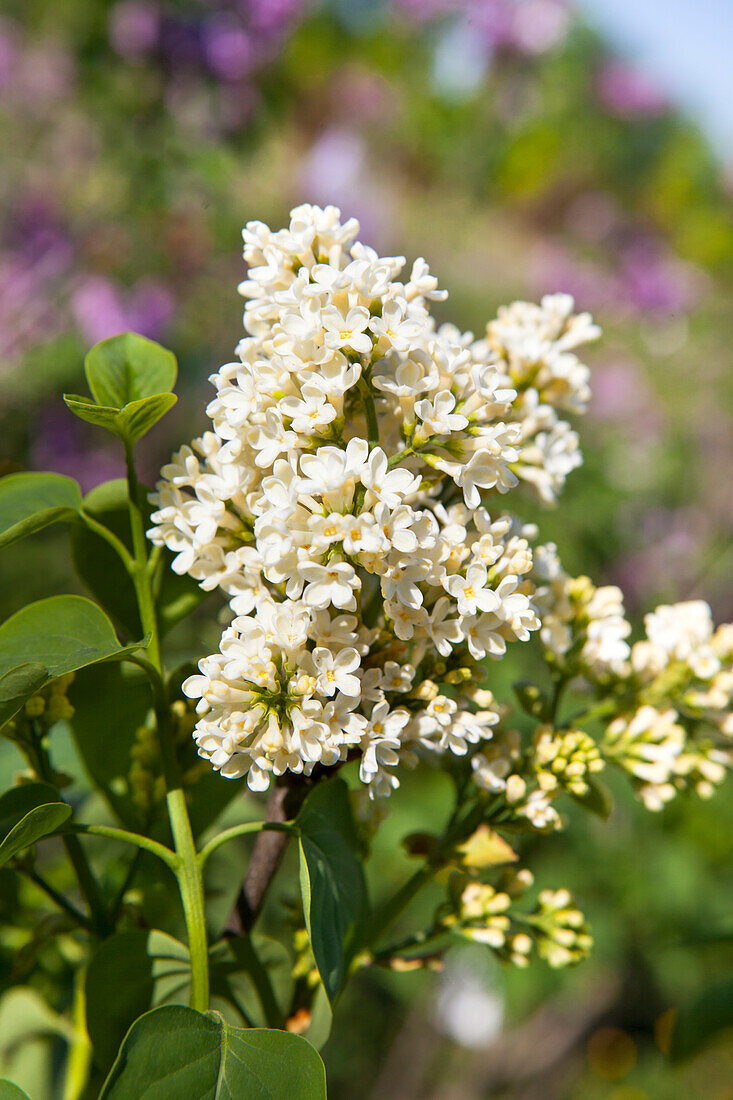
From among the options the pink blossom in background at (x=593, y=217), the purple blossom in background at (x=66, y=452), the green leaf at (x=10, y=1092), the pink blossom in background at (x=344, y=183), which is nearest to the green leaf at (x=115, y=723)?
the green leaf at (x=10, y=1092)

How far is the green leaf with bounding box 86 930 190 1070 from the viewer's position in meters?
0.34

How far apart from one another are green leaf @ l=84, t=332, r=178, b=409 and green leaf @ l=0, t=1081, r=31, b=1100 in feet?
0.87

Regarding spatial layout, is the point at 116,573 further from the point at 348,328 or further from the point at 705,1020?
the point at 705,1020

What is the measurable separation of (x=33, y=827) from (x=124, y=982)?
0.11m

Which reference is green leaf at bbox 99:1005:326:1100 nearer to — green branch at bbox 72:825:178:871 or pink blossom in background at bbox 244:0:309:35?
green branch at bbox 72:825:178:871

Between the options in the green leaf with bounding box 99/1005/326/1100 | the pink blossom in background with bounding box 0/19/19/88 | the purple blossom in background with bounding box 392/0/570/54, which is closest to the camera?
the green leaf with bounding box 99/1005/326/1100

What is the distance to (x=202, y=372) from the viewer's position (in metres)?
2.02

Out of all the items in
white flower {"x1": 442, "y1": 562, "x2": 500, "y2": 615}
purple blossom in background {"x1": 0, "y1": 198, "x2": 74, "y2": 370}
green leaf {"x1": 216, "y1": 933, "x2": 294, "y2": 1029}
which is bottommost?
purple blossom in background {"x1": 0, "y1": 198, "x2": 74, "y2": 370}

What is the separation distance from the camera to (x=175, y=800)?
326 millimetres

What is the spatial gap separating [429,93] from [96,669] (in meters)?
5.48

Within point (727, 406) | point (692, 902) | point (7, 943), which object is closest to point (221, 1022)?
point (7, 943)

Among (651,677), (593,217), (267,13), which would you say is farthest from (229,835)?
(593,217)

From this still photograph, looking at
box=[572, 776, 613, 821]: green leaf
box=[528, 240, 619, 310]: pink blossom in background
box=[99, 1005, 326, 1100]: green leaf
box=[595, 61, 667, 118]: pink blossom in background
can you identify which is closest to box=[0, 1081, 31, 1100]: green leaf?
box=[99, 1005, 326, 1100]: green leaf

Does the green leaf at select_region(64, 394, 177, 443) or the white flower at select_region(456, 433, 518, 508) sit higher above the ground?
the white flower at select_region(456, 433, 518, 508)
